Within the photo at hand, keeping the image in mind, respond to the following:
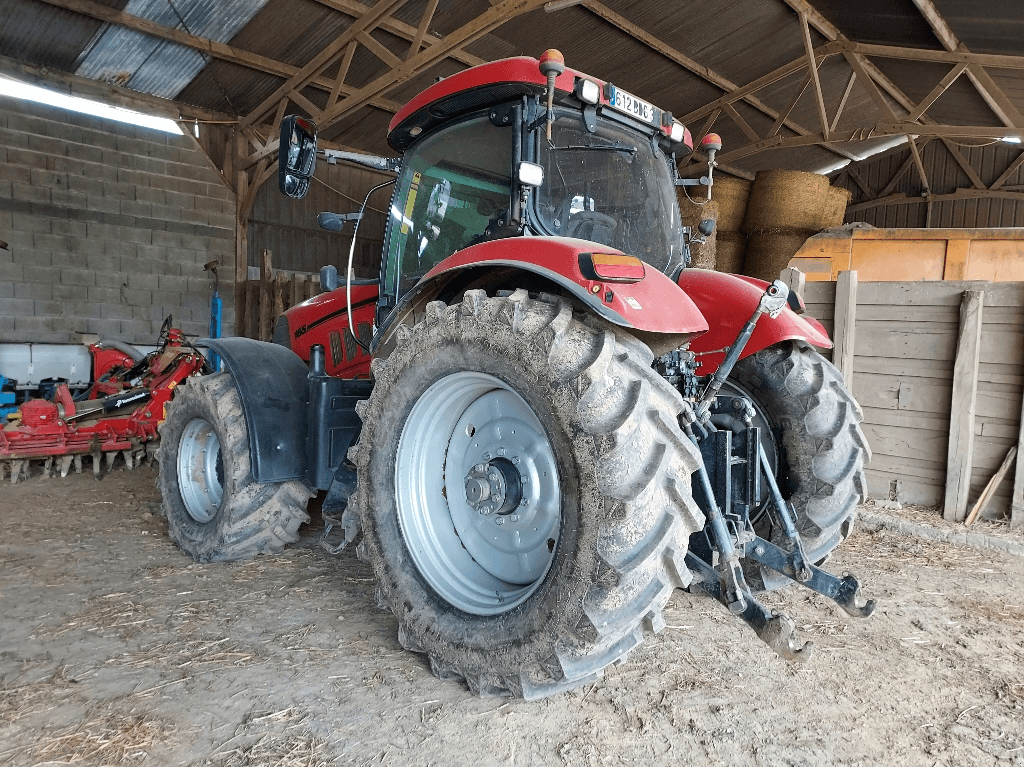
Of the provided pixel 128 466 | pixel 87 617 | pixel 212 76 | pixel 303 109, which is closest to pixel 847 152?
pixel 303 109

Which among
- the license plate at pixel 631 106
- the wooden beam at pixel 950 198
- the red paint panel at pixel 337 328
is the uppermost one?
the wooden beam at pixel 950 198

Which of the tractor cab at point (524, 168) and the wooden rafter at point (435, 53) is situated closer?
the tractor cab at point (524, 168)

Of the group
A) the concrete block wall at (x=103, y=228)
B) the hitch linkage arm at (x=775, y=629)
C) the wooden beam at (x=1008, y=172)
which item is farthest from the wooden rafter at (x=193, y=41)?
the wooden beam at (x=1008, y=172)

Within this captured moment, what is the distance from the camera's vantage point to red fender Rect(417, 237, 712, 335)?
1887 mm

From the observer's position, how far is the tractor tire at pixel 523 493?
1.80 meters

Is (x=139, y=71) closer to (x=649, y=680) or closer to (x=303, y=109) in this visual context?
(x=303, y=109)

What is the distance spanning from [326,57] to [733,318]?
296 inches

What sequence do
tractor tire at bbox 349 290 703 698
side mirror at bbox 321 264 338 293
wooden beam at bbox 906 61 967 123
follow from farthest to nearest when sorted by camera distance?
wooden beam at bbox 906 61 967 123
side mirror at bbox 321 264 338 293
tractor tire at bbox 349 290 703 698

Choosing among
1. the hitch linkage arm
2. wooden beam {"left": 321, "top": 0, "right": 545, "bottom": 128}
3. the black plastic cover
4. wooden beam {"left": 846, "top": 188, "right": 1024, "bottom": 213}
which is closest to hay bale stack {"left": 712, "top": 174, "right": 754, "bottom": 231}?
wooden beam {"left": 321, "top": 0, "right": 545, "bottom": 128}

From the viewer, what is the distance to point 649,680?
2236mm

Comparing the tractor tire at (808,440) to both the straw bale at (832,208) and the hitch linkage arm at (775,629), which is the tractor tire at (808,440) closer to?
the hitch linkage arm at (775,629)

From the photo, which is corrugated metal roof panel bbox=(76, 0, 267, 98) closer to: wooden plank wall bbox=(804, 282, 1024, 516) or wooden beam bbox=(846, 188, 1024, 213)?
wooden plank wall bbox=(804, 282, 1024, 516)

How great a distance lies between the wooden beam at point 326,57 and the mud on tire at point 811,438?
6435 mm

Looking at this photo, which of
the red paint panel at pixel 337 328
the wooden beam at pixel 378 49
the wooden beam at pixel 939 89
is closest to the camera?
the red paint panel at pixel 337 328
